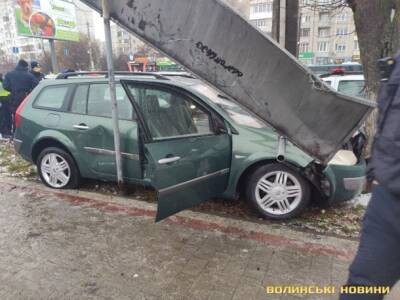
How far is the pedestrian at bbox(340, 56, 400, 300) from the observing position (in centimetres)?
142

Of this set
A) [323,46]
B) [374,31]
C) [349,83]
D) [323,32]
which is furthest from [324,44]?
[374,31]

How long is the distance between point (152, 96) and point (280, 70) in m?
1.57

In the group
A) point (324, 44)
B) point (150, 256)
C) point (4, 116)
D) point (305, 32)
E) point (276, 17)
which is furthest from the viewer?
point (324, 44)

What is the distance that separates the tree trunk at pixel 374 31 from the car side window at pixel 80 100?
11.9 feet

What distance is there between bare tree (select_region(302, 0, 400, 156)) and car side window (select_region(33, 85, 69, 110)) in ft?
13.0

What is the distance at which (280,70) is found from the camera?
108 inches

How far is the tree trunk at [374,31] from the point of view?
4.00 m

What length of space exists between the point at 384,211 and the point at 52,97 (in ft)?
13.8

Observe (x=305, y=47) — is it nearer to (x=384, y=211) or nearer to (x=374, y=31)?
(x=374, y=31)

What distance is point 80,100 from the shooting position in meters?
4.19

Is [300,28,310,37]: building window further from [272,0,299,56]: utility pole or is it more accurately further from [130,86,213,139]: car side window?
[130,86,213,139]: car side window

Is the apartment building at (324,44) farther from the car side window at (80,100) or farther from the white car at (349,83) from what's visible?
the car side window at (80,100)

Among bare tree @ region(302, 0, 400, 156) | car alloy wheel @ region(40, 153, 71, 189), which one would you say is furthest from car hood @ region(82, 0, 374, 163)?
car alloy wheel @ region(40, 153, 71, 189)

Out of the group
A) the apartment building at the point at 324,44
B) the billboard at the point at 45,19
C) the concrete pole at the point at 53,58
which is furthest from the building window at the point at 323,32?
the concrete pole at the point at 53,58
